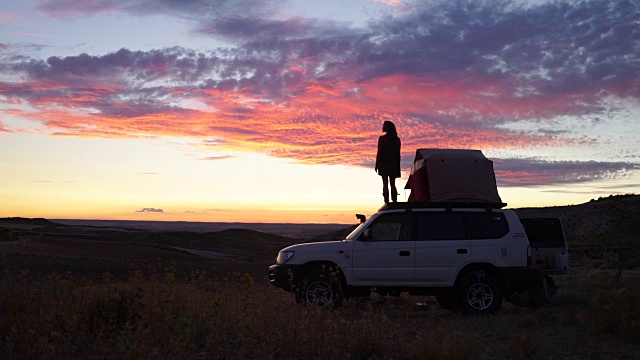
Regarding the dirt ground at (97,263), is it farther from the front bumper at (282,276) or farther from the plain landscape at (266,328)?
the plain landscape at (266,328)

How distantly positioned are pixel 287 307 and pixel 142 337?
3.67 meters

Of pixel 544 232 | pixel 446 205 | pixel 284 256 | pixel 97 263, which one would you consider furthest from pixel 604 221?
pixel 284 256

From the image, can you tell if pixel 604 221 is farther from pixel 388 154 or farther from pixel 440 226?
pixel 440 226

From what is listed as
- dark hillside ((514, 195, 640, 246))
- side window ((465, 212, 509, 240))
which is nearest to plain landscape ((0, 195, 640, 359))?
side window ((465, 212, 509, 240))

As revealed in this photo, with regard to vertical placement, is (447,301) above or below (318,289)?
below

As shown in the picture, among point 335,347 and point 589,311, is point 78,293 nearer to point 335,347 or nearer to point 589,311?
point 335,347

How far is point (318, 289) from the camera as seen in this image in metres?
12.6

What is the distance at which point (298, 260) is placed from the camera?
12.7 meters

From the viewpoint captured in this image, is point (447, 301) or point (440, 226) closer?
point (440, 226)

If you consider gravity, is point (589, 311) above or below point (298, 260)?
below

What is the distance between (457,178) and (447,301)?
2715 mm

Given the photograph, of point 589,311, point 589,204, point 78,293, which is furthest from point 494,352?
point 589,204

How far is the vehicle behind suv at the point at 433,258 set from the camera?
489 inches

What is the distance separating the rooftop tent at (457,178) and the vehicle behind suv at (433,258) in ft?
2.02
